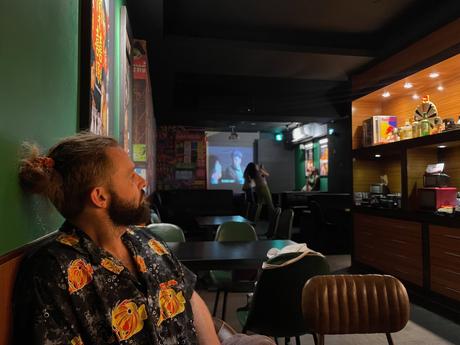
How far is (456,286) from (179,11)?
13.7ft

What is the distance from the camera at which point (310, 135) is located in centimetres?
967

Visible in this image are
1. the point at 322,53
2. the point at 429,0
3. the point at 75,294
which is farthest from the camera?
the point at 322,53

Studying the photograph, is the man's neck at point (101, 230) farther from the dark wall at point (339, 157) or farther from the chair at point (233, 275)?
the dark wall at point (339, 157)

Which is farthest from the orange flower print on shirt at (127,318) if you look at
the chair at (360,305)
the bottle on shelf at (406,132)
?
the bottle on shelf at (406,132)

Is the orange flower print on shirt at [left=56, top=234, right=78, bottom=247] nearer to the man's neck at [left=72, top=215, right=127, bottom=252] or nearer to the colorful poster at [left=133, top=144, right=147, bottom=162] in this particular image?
the man's neck at [left=72, top=215, right=127, bottom=252]

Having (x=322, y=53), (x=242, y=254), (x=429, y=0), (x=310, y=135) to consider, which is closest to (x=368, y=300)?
(x=242, y=254)

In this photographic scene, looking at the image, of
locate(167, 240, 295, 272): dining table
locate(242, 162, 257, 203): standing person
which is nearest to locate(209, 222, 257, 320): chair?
locate(167, 240, 295, 272): dining table

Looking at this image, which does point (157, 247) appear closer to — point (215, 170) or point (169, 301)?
point (169, 301)

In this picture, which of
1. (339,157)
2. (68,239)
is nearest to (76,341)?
(68,239)

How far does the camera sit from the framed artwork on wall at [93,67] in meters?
1.32

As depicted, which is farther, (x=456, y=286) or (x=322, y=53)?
(x=322, y=53)

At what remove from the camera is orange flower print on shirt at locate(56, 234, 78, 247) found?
33.9 inches

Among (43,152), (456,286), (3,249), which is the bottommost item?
(456,286)

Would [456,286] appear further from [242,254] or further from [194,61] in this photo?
[194,61]
